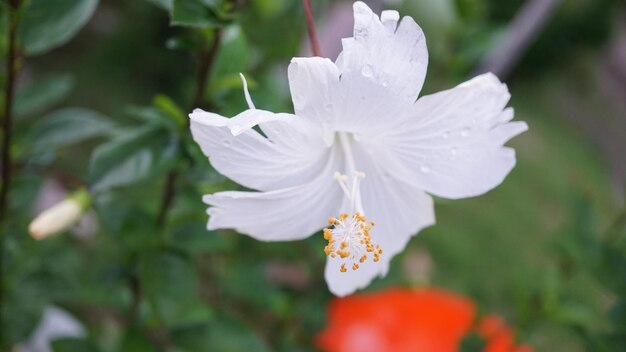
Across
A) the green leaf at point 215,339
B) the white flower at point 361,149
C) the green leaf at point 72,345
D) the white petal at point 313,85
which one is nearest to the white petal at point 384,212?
A: the white flower at point 361,149

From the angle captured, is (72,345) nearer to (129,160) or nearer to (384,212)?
(129,160)

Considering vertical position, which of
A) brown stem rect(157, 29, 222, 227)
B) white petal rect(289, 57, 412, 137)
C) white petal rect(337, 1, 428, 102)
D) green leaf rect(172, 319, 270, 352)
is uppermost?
white petal rect(337, 1, 428, 102)

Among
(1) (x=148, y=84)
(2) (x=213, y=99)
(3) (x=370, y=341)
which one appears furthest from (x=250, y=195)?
(1) (x=148, y=84)

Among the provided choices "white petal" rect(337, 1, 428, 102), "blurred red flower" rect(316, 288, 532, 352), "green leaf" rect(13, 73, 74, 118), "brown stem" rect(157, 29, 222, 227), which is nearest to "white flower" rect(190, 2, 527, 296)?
"white petal" rect(337, 1, 428, 102)

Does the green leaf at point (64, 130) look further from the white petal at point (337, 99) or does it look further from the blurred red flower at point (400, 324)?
the blurred red flower at point (400, 324)

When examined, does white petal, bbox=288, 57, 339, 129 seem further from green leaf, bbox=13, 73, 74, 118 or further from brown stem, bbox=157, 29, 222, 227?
green leaf, bbox=13, 73, 74, 118
